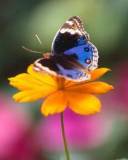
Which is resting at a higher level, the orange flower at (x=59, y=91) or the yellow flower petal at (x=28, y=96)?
the yellow flower petal at (x=28, y=96)

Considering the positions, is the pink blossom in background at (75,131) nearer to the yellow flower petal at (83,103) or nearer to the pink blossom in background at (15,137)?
the pink blossom in background at (15,137)

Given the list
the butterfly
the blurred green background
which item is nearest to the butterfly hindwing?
the butterfly

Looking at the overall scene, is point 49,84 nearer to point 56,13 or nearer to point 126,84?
point 126,84

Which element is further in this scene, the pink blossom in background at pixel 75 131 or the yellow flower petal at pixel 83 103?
the pink blossom in background at pixel 75 131

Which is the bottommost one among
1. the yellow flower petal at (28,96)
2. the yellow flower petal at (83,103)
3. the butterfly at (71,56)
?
the yellow flower petal at (83,103)

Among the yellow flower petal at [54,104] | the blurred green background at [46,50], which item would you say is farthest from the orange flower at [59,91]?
the blurred green background at [46,50]

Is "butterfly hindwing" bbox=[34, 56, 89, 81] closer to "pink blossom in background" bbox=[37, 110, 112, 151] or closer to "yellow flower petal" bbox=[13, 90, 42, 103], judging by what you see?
"yellow flower petal" bbox=[13, 90, 42, 103]
